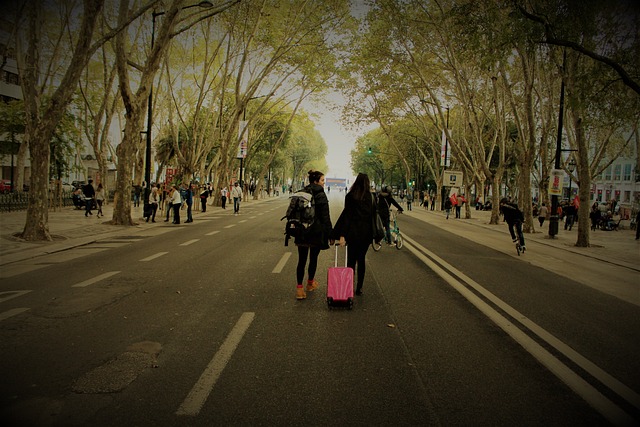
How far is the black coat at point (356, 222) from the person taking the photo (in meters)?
7.25

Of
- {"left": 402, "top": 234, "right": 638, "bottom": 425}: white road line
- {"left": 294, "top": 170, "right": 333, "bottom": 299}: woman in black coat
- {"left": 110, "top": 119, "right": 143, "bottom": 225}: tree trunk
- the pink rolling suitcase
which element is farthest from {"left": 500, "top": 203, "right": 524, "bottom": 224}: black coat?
{"left": 110, "top": 119, "right": 143, "bottom": 225}: tree trunk

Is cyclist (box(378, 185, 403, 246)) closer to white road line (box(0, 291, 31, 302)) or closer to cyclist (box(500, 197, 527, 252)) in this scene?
cyclist (box(500, 197, 527, 252))

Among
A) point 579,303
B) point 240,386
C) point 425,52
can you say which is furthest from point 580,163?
point 240,386

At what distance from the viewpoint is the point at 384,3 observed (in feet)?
82.9

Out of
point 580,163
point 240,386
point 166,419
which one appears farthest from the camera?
point 580,163

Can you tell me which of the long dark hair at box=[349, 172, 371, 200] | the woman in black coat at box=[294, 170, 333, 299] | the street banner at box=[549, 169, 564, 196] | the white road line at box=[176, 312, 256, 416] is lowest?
the white road line at box=[176, 312, 256, 416]

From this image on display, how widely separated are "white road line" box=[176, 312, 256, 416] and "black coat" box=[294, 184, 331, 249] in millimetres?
1664

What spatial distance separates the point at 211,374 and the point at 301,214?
3.20 meters

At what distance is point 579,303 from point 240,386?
6.10 meters

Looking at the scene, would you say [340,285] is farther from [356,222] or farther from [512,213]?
[512,213]

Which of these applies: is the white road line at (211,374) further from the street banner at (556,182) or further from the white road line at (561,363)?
the street banner at (556,182)

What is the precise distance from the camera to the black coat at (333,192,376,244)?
7.25 m

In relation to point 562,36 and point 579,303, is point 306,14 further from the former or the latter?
point 579,303

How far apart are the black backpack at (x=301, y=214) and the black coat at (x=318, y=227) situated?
0.05m
